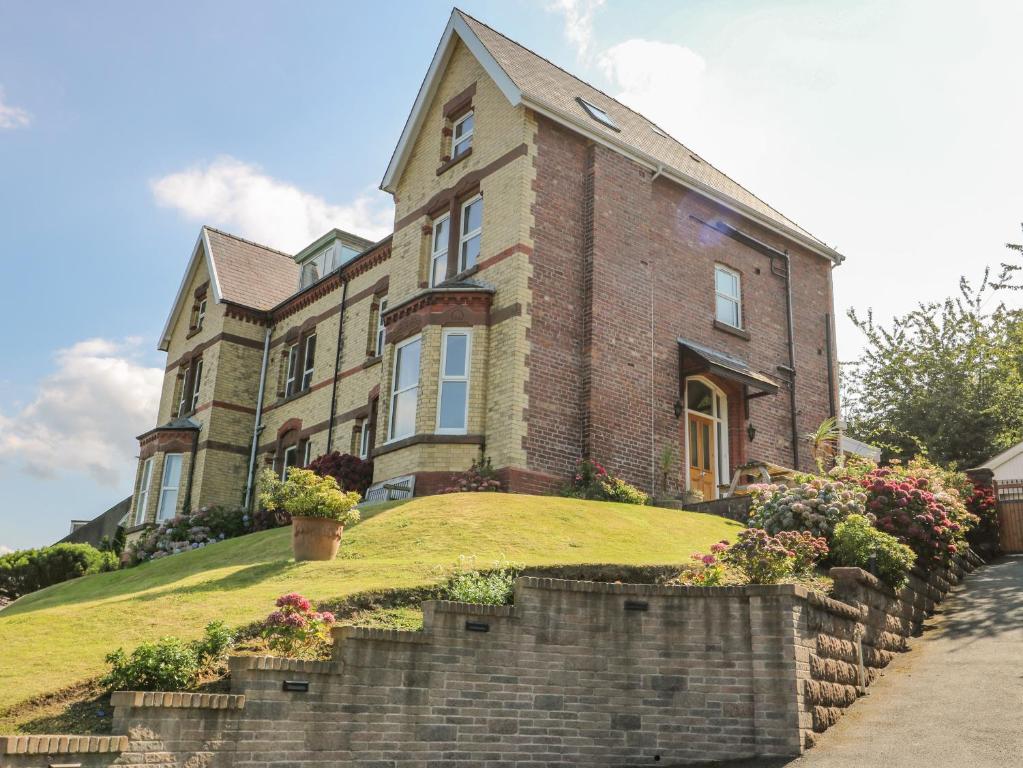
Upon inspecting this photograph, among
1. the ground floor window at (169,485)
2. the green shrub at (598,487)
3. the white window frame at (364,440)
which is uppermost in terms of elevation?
the white window frame at (364,440)

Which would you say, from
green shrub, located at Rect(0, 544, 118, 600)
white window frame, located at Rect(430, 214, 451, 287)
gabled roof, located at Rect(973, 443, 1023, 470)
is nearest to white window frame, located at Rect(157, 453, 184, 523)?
green shrub, located at Rect(0, 544, 118, 600)

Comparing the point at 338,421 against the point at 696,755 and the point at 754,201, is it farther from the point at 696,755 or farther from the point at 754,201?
the point at 696,755

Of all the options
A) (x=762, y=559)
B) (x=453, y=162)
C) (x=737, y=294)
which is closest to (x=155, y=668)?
(x=762, y=559)

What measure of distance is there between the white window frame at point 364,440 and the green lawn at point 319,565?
840cm

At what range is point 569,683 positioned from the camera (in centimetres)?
1045

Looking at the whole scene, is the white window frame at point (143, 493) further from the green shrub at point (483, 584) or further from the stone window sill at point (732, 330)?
the green shrub at point (483, 584)

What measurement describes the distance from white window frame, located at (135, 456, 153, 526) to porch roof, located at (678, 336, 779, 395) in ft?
59.3

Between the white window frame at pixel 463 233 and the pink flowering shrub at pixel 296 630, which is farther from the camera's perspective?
the white window frame at pixel 463 233

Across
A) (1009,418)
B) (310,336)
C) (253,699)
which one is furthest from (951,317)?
(253,699)

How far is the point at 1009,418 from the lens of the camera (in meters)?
34.2

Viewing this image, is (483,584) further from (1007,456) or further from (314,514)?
(1007,456)

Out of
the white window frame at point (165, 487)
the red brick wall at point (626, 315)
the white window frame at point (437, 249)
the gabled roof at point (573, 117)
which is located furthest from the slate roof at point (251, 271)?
the red brick wall at point (626, 315)

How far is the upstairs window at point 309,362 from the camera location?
3050 centimetres

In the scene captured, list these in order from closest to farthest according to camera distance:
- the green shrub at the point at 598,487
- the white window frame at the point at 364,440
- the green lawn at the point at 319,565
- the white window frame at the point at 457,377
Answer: the green lawn at the point at 319,565 < the green shrub at the point at 598,487 < the white window frame at the point at 457,377 < the white window frame at the point at 364,440
